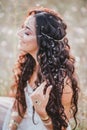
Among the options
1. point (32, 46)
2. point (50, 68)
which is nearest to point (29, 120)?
point (50, 68)

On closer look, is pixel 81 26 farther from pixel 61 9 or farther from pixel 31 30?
pixel 31 30

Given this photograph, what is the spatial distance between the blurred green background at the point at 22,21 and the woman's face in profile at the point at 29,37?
4.03ft

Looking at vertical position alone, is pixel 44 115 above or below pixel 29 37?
below

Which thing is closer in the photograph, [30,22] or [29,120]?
[30,22]

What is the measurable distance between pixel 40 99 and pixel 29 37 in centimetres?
43

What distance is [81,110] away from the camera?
5906 millimetres

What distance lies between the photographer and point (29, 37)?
4812 mm

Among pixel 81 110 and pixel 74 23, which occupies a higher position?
pixel 74 23

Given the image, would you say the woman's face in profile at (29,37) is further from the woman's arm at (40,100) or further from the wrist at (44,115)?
the wrist at (44,115)

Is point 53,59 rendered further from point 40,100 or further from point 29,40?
point 40,100

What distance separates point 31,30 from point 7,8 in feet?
12.5

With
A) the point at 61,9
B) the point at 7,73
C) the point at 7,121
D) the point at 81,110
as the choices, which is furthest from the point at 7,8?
the point at 7,121

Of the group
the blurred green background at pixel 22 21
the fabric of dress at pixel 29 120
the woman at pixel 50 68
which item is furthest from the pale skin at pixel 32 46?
the blurred green background at pixel 22 21

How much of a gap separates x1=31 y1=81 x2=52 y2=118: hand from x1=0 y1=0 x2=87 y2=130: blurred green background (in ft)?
4.15
